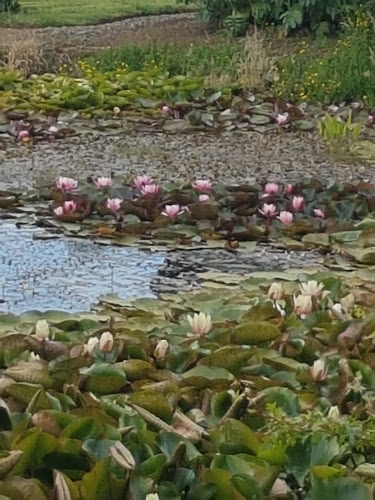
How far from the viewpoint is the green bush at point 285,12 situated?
15.2 meters

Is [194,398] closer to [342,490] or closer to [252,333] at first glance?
[252,333]

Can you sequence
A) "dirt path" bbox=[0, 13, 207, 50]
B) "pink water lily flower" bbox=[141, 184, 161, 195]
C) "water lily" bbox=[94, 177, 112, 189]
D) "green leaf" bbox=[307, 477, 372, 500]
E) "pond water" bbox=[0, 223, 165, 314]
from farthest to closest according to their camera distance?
"dirt path" bbox=[0, 13, 207, 50] → "water lily" bbox=[94, 177, 112, 189] → "pink water lily flower" bbox=[141, 184, 161, 195] → "pond water" bbox=[0, 223, 165, 314] → "green leaf" bbox=[307, 477, 372, 500]

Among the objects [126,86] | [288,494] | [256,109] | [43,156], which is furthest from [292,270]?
[126,86]

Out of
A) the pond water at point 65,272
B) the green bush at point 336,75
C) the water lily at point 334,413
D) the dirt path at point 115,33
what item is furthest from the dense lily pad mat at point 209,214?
the dirt path at point 115,33

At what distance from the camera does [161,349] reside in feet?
12.5

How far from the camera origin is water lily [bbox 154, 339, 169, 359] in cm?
379

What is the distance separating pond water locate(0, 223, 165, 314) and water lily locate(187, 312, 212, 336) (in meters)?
0.79

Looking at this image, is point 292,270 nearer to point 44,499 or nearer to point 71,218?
point 71,218

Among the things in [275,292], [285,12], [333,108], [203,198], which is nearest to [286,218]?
[203,198]

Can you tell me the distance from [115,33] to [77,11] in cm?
385

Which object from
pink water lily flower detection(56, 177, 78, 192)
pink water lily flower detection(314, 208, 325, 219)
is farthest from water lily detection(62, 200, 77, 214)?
pink water lily flower detection(314, 208, 325, 219)

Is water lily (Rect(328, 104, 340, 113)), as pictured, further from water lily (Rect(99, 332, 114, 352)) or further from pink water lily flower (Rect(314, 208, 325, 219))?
water lily (Rect(99, 332, 114, 352))

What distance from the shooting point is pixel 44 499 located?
273 cm

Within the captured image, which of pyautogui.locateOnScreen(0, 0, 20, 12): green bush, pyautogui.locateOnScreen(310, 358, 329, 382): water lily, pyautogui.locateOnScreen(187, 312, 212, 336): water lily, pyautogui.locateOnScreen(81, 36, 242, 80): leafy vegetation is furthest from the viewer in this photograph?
pyautogui.locateOnScreen(0, 0, 20, 12): green bush
